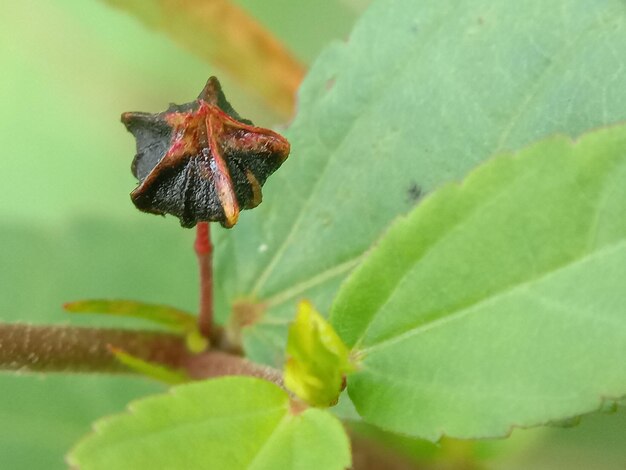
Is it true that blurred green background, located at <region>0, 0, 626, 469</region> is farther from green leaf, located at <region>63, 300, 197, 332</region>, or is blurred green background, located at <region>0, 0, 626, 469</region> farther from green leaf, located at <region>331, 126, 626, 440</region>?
green leaf, located at <region>331, 126, 626, 440</region>

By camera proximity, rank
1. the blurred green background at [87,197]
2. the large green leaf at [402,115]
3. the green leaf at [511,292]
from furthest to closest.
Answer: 1. the blurred green background at [87,197]
2. the large green leaf at [402,115]
3. the green leaf at [511,292]

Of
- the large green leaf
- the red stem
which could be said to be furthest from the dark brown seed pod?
the large green leaf

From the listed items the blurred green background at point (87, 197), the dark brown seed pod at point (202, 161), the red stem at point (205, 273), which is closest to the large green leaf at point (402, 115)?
the red stem at point (205, 273)

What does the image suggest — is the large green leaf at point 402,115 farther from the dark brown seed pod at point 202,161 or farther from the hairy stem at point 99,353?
the dark brown seed pod at point 202,161

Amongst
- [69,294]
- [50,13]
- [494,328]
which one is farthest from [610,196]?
[50,13]

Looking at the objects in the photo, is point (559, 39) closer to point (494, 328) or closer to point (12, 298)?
point (494, 328)

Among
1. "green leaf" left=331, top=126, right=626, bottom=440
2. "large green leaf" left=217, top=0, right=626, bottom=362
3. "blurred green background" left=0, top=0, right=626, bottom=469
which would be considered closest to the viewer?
"green leaf" left=331, top=126, right=626, bottom=440

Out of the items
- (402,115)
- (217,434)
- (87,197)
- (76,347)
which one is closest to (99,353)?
(76,347)
